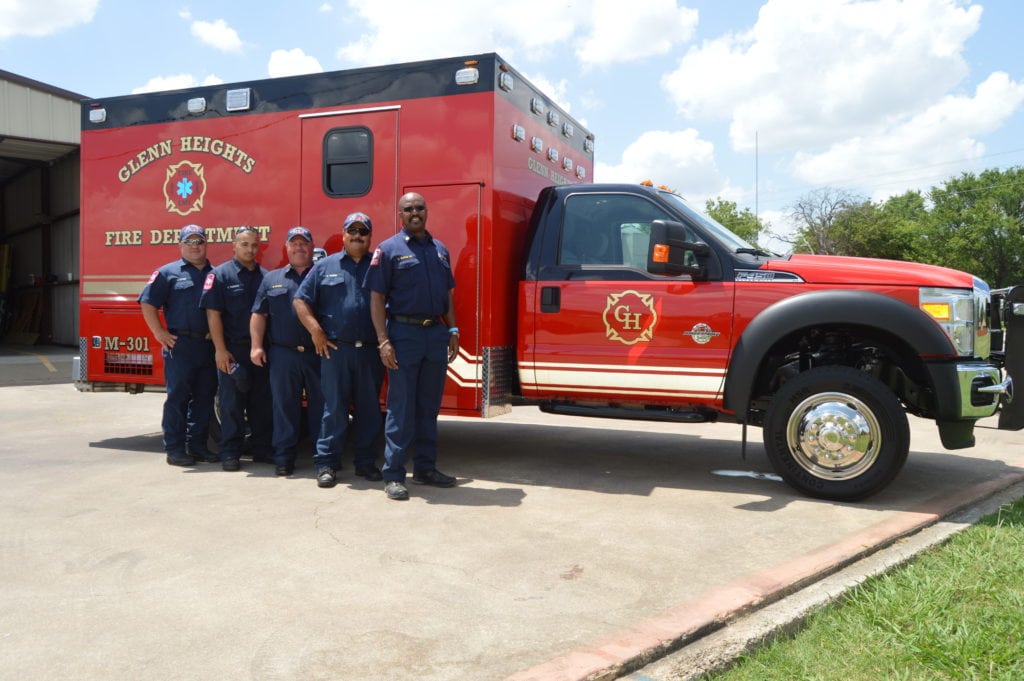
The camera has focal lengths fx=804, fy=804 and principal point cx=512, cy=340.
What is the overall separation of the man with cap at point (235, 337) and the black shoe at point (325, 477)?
93 centimetres

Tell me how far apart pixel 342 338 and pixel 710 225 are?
2.63 m

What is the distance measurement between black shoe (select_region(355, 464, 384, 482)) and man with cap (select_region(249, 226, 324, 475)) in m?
0.57

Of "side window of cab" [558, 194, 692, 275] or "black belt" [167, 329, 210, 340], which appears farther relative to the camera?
"black belt" [167, 329, 210, 340]

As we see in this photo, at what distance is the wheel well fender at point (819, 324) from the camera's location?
475 cm

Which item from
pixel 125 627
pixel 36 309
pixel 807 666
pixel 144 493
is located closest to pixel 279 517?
pixel 144 493

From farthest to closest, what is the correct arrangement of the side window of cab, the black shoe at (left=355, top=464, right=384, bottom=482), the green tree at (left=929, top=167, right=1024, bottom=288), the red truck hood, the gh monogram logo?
the green tree at (left=929, top=167, right=1024, bottom=288)
the black shoe at (left=355, top=464, right=384, bottom=482)
the side window of cab
the gh monogram logo
the red truck hood

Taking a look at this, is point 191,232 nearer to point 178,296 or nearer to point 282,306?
point 178,296

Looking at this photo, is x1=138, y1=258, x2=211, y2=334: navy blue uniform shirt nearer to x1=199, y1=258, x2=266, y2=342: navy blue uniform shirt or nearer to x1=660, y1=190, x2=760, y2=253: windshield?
x1=199, y1=258, x2=266, y2=342: navy blue uniform shirt

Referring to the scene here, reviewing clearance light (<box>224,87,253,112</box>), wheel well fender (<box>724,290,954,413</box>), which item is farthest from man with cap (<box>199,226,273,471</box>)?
wheel well fender (<box>724,290,954,413</box>)

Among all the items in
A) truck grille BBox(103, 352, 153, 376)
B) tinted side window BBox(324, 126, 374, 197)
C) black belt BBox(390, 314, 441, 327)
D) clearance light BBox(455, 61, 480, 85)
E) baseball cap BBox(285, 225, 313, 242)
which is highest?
clearance light BBox(455, 61, 480, 85)

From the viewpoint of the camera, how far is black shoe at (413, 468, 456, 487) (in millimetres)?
5371

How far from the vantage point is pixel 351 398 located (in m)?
5.65

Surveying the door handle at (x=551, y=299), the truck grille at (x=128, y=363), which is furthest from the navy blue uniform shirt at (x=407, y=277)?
the truck grille at (x=128, y=363)

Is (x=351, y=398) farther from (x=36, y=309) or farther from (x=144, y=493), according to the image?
(x=36, y=309)
